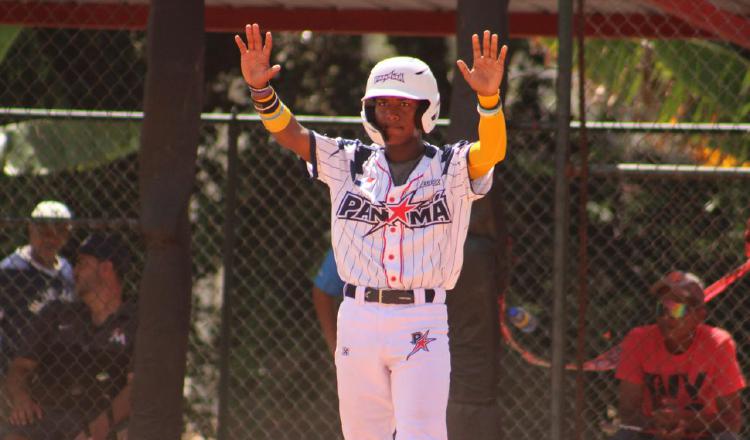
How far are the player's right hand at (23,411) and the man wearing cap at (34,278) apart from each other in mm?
273

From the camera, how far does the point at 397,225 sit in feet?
14.9

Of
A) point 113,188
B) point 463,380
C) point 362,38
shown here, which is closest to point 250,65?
point 463,380

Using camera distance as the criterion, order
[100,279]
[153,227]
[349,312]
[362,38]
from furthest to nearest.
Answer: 1. [362,38]
2. [100,279]
3. [153,227]
4. [349,312]

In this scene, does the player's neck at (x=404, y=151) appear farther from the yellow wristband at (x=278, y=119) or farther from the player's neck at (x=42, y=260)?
the player's neck at (x=42, y=260)

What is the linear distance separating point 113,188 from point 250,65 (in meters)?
3.84

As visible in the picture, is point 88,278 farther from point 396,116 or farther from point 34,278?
point 396,116

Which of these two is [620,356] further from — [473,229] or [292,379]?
[292,379]

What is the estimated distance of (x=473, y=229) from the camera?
5.68 meters

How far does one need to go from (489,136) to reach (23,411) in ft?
10.9

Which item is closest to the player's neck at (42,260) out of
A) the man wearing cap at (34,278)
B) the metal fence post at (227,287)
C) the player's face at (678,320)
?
the man wearing cap at (34,278)

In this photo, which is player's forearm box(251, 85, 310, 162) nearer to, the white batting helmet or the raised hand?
the white batting helmet

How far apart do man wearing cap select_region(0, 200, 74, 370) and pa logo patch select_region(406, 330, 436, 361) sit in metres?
2.73

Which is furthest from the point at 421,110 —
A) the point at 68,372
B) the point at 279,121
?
the point at 68,372

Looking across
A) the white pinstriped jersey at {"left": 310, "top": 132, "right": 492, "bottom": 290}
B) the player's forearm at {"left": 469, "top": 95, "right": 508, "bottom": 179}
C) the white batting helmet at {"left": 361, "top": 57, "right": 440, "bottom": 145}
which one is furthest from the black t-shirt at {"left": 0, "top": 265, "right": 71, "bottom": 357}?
the player's forearm at {"left": 469, "top": 95, "right": 508, "bottom": 179}
